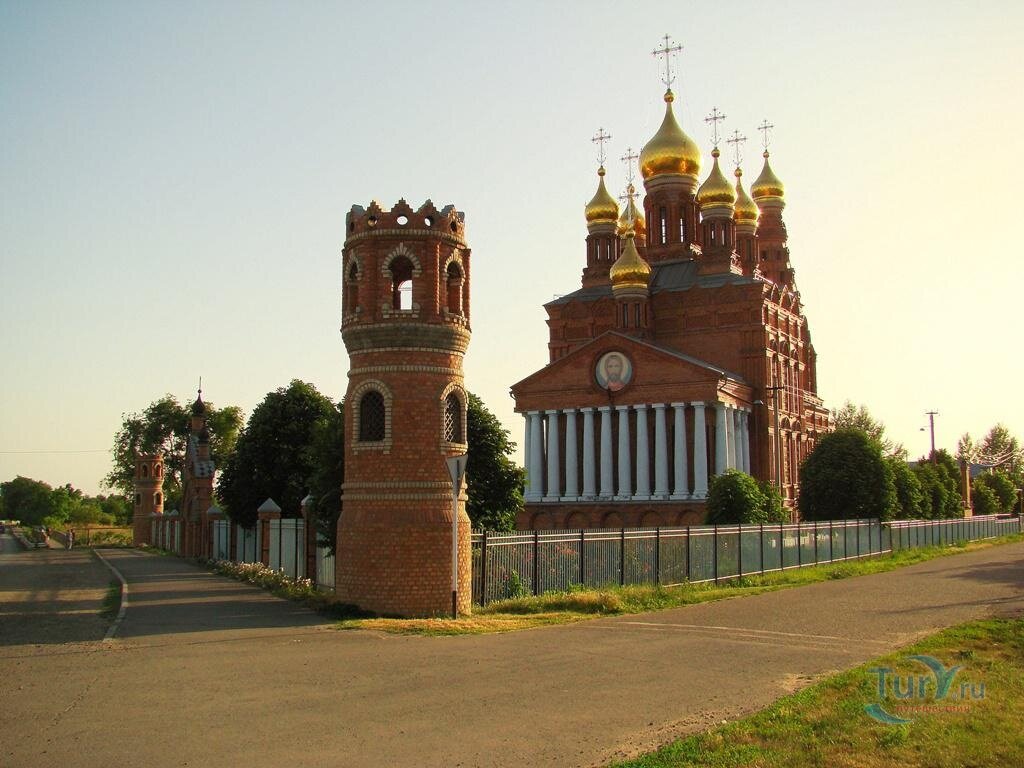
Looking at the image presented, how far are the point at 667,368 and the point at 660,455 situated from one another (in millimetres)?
4574

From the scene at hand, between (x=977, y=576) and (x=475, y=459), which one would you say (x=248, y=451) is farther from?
(x=977, y=576)

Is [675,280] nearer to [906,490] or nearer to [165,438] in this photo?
[906,490]

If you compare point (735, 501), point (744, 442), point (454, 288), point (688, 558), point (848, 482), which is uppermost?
point (454, 288)

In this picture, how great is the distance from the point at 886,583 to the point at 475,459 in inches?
447

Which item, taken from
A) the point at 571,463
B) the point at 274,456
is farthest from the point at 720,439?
the point at 274,456

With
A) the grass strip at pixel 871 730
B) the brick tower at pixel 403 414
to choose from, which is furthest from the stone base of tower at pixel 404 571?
the grass strip at pixel 871 730

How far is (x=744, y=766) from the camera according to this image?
29.2 feet

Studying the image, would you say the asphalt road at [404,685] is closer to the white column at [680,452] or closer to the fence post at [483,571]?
the fence post at [483,571]

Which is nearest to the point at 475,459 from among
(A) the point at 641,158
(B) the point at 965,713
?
(B) the point at 965,713

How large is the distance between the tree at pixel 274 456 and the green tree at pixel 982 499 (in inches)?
2330

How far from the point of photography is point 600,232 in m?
70.8

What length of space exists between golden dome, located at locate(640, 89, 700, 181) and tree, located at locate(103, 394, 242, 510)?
119 ft

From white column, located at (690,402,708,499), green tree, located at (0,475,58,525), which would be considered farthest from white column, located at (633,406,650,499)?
green tree, located at (0,475,58,525)

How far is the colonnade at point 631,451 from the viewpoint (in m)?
54.8
